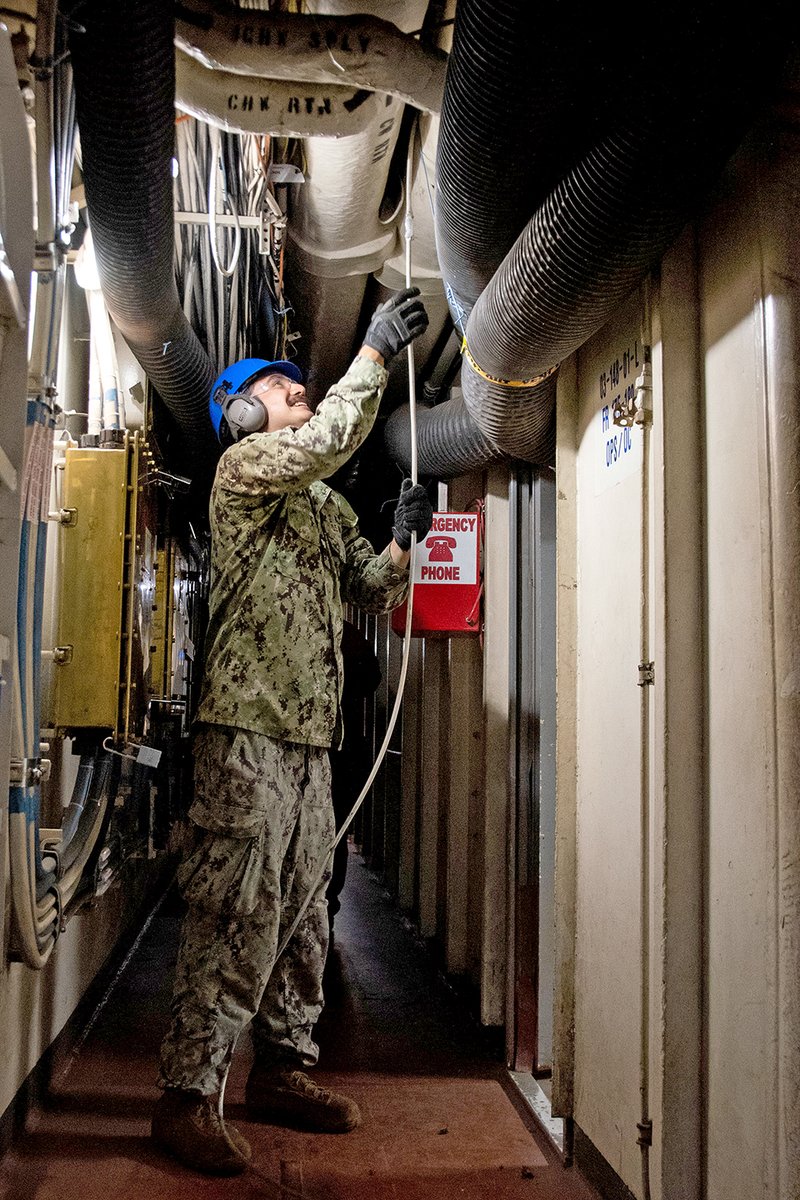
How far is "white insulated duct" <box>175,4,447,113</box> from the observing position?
72.6 inches

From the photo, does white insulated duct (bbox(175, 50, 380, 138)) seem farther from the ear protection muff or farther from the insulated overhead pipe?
the ear protection muff

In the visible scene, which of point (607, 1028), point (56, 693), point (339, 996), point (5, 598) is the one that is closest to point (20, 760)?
point (5, 598)

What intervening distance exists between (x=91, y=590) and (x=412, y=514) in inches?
35.0

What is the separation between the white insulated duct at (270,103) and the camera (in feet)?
6.69

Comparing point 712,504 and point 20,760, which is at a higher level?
point 712,504

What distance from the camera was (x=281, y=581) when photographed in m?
2.36

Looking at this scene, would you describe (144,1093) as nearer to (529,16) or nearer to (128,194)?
(128,194)

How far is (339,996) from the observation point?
3.40 metres

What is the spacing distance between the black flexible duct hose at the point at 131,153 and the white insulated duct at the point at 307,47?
29cm

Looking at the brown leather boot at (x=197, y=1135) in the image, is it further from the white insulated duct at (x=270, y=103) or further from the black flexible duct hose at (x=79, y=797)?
the white insulated duct at (x=270, y=103)

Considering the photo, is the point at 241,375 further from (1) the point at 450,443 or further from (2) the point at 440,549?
(2) the point at 440,549

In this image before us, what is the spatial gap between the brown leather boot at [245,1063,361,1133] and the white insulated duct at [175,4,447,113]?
Result: 7.75 ft

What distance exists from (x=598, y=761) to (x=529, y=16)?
1.42 m

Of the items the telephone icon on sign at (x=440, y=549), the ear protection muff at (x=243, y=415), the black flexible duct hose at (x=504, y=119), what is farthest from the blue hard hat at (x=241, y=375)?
the black flexible duct hose at (x=504, y=119)
